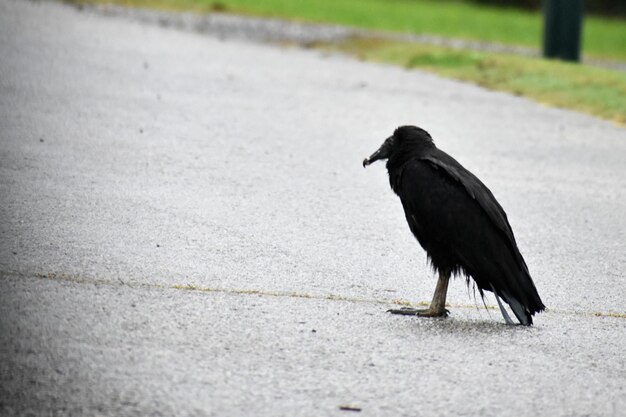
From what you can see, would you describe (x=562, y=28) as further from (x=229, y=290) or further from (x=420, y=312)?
(x=229, y=290)

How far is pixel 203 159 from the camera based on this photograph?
31.2ft

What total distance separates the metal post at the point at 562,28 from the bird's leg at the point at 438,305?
11375 mm

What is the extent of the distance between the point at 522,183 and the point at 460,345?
4.37 m

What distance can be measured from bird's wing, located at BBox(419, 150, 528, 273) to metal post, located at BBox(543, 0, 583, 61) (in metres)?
11.1

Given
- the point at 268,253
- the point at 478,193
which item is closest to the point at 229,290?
the point at 268,253

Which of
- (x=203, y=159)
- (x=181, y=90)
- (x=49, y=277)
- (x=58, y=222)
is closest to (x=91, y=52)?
(x=181, y=90)

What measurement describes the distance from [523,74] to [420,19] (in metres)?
10.1

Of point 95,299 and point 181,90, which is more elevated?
point 181,90

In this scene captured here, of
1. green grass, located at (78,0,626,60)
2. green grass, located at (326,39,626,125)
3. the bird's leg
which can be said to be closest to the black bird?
the bird's leg

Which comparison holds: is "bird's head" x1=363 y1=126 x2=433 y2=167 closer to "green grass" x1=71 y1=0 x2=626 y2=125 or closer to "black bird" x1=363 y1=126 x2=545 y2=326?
"black bird" x1=363 y1=126 x2=545 y2=326

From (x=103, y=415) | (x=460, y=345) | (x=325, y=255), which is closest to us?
(x=103, y=415)

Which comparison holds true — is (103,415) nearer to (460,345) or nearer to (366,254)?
(460,345)

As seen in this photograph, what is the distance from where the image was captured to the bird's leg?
5.87m

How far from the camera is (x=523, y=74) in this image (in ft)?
→ 50.9
